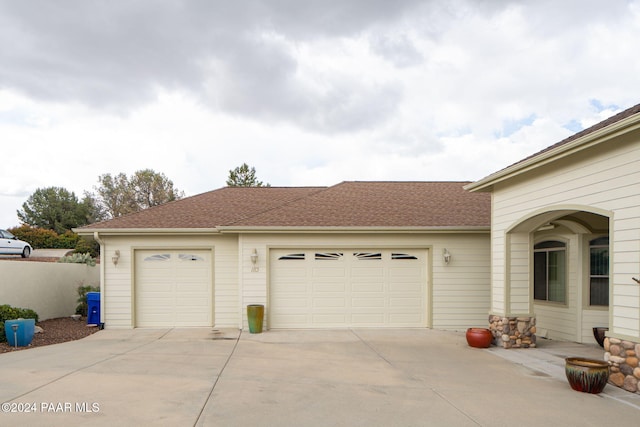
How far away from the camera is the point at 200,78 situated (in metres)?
15.3

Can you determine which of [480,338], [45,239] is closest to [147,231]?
[480,338]

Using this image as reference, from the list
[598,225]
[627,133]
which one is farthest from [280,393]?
[598,225]

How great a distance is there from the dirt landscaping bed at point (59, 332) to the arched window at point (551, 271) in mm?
12042

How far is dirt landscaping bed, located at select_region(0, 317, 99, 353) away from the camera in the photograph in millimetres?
10378

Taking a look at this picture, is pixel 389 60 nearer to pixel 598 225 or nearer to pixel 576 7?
pixel 576 7

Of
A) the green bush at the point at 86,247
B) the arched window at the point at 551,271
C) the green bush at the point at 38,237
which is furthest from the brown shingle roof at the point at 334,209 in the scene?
the green bush at the point at 38,237

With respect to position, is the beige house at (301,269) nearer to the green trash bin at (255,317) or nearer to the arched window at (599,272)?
the green trash bin at (255,317)

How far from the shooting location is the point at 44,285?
13.5 m

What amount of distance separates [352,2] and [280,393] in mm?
9019

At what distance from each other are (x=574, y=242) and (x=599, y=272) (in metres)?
0.86

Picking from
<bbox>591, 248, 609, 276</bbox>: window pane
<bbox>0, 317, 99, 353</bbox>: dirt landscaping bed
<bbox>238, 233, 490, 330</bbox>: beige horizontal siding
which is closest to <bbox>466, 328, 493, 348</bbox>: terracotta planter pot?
<bbox>238, 233, 490, 330</bbox>: beige horizontal siding

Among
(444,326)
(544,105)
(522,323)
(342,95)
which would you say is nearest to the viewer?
(522,323)

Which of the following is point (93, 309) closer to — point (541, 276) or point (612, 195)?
point (541, 276)

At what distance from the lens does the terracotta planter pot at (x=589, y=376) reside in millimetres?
6340
